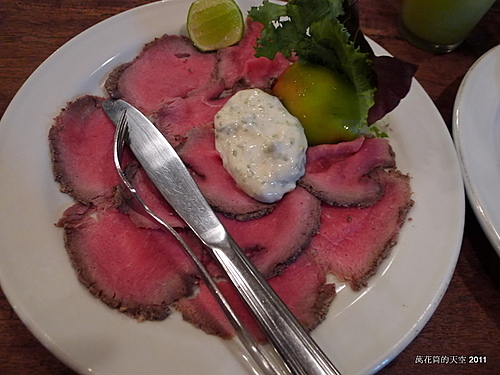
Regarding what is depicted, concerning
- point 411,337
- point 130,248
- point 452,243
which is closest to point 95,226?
point 130,248

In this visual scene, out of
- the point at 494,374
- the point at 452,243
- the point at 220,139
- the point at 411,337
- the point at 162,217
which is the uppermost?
the point at 220,139

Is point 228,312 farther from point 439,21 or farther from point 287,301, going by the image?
point 439,21

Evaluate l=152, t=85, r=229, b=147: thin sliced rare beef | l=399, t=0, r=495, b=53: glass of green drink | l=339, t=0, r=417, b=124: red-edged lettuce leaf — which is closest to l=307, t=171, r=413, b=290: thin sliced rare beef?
l=339, t=0, r=417, b=124: red-edged lettuce leaf

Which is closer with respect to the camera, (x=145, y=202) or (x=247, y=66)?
(x=145, y=202)

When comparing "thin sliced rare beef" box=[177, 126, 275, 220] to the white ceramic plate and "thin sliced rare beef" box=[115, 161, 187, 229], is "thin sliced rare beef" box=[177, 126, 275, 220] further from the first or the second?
the white ceramic plate

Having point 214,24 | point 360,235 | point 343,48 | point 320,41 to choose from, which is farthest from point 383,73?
point 214,24

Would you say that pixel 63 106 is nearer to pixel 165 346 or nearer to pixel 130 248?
pixel 130 248

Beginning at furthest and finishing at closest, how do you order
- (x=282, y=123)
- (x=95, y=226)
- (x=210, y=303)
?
(x=282, y=123) → (x=95, y=226) → (x=210, y=303)
